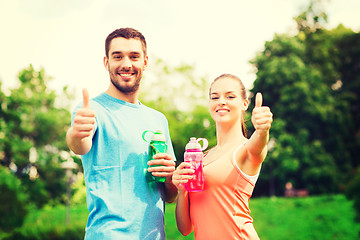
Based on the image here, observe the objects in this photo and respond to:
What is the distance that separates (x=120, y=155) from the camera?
2.76m

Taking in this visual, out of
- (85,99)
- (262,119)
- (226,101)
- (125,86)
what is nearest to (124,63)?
(125,86)

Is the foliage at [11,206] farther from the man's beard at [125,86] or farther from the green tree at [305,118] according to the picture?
the man's beard at [125,86]

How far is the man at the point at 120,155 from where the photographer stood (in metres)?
2.61

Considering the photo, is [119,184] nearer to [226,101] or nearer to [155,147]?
[155,147]

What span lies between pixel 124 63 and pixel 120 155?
0.72 meters

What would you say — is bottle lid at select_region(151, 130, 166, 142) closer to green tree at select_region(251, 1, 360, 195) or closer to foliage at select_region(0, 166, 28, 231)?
foliage at select_region(0, 166, 28, 231)

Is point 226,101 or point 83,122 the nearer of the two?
point 83,122

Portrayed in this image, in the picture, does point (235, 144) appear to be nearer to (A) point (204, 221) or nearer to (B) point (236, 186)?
(B) point (236, 186)

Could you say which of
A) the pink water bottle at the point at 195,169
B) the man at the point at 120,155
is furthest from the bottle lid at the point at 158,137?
the pink water bottle at the point at 195,169

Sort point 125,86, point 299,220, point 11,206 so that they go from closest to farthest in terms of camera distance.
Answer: point 125,86 → point 299,220 → point 11,206

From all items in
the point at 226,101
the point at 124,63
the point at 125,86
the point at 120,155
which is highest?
the point at 124,63

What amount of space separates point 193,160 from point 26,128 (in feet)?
98.2

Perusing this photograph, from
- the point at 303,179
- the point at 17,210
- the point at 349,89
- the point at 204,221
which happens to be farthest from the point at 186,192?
the point at 349,89

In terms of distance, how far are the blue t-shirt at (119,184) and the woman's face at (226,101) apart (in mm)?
621
